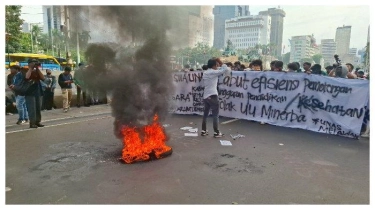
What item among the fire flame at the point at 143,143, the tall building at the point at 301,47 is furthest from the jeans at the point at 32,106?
the tall building at the point at 301,47

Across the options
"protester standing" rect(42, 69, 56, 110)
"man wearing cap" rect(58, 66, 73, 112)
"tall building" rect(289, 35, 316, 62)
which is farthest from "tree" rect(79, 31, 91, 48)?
"tall building" rect(289, 35, 316, 62)

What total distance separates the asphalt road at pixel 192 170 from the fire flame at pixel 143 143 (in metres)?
0.17

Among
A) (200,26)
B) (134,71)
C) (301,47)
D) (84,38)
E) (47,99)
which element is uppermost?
(301,47)

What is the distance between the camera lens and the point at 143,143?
16.2 ft

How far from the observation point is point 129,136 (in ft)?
16.1

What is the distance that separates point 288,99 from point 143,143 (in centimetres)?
492

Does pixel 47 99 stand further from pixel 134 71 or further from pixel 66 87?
pixel 134 71

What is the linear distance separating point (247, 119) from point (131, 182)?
5565mm

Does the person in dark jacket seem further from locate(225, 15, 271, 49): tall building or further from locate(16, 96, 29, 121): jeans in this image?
locate(225, 15, 271, 49): tall building

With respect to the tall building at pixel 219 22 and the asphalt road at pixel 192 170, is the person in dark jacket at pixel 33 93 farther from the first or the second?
the tall building at pixel 219 22

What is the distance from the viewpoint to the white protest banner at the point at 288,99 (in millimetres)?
6965

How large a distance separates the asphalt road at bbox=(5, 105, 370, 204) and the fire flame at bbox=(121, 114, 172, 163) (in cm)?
17

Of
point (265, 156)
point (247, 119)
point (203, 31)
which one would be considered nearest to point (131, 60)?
point (203, 31)

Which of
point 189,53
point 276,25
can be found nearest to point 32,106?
point 189,53
